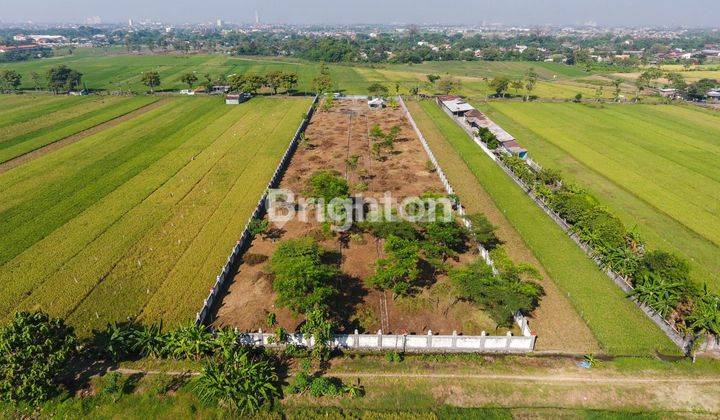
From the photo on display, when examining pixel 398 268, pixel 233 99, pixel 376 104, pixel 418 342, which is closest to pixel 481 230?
pixel 398 268

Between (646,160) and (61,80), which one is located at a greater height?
(61,80)

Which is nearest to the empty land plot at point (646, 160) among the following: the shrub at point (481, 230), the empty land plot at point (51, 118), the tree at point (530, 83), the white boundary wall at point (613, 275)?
the white boundary wall at point (613, 275)

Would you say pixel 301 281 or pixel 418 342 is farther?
pixel 301 281

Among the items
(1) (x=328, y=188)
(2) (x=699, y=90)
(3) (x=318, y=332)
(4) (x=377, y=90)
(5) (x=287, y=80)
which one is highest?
(5) (x=287, y=80)

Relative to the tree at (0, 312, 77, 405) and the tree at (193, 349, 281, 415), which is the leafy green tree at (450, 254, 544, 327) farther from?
the tree at (0, 312, 77, 405)

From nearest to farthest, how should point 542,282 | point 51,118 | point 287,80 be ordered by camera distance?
point 542,282 < point 51,118 < point 287,80

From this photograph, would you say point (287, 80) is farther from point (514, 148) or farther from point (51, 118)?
point (514, 148)

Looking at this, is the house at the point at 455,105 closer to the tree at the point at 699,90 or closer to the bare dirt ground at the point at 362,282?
the bare dirt ground at the point at 362,282
